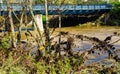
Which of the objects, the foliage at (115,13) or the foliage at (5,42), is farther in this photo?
the foliage at (115,13)

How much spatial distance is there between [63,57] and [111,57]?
3.61ft

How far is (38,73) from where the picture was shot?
28.6 feet

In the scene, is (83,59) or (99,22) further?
(99,22)

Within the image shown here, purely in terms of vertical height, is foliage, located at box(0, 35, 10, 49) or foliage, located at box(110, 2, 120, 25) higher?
foliage, located at box(0, 35, 10, 49)

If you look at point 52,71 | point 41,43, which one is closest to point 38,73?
point 52,71

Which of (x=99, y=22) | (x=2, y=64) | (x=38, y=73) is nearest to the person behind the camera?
(x=38, y=73)

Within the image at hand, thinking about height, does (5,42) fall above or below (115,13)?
above

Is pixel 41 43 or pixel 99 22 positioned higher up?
pixel 41 43

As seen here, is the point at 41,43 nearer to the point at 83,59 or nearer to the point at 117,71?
the point at 83,59

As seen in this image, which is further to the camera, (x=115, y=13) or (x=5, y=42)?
(x=115, y=13)

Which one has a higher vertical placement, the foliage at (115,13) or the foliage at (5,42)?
the foliage at (5,42)

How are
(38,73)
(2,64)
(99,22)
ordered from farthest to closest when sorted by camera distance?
(99,22) → (2,64) → (38,73)

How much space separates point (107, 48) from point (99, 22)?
4859 centimetres

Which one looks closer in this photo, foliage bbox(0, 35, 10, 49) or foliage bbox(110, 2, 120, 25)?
foliage bbox(0, 35, 10, 49)
